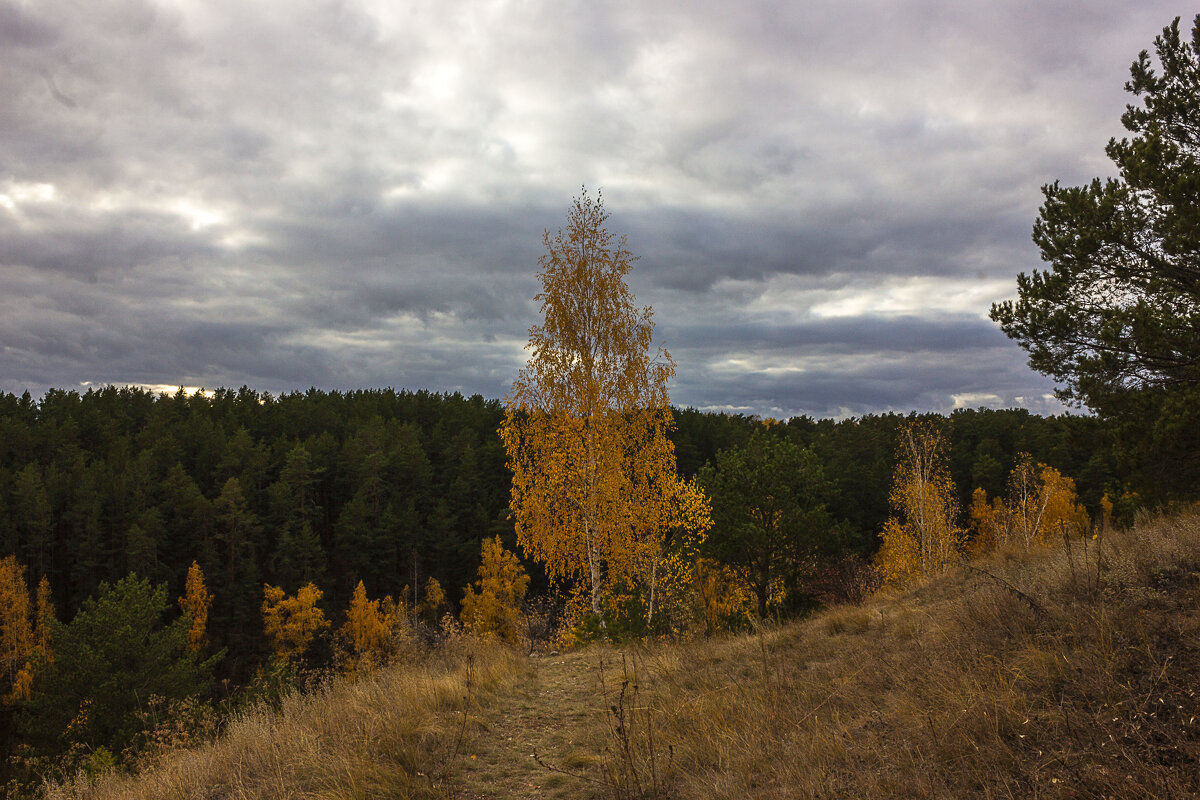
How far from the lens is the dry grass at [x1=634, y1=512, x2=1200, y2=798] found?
3711 millimetres

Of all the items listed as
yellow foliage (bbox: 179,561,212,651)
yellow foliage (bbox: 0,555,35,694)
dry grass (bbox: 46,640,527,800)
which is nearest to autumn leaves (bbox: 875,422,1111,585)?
dry grass (bbox: 46,640,527,800)

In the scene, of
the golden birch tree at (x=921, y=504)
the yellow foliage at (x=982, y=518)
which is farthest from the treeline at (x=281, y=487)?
the yellow foliage at (x=982, y=518)

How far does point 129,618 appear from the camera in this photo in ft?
102

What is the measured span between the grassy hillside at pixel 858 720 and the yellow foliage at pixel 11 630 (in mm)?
55405

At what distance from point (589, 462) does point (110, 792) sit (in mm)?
11662

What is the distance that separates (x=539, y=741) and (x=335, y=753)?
222cm

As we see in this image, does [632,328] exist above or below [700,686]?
above

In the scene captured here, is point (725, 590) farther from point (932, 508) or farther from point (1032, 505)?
point (1032, 505)

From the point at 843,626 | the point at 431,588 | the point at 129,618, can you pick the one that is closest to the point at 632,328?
the point at 843,626

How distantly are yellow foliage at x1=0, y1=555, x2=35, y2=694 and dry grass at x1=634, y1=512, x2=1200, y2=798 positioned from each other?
5930cm

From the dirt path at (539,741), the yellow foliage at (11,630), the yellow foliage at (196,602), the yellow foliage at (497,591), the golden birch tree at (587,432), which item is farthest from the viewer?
the yellow foliage at (497,591)

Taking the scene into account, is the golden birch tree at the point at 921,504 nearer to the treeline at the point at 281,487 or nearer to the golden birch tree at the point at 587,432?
the treeline at the point at 281,487

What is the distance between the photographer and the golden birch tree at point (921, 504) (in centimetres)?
2950

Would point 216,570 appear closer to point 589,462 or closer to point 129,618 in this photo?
point 129,618
